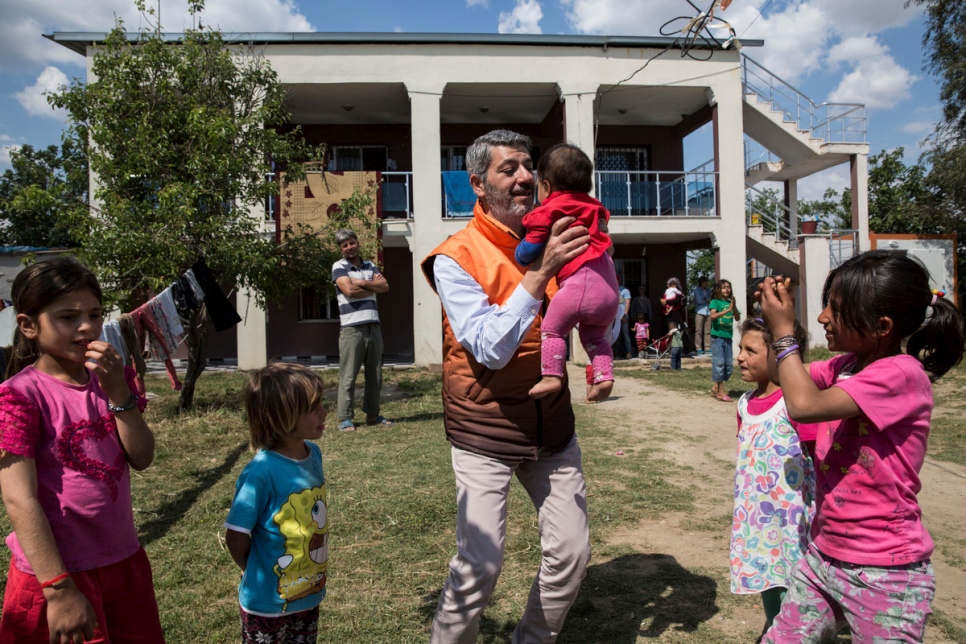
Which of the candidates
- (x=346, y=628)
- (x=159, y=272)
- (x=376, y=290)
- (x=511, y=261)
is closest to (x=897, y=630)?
(x=511, y=261)

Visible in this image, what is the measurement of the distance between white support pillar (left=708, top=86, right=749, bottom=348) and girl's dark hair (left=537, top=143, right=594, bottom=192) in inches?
551

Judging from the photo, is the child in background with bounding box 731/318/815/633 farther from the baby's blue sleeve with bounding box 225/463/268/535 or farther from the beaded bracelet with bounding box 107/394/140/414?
the beaded bracelet with bounding box 107/394/140/414

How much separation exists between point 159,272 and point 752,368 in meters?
7.23

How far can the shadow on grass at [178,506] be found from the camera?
14.4ft

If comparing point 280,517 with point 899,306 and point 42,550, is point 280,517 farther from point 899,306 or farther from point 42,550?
point 899,306

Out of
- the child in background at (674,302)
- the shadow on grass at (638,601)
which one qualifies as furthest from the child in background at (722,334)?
the shadow on grass at (638,601)

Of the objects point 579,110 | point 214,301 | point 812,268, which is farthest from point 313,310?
point 812,268

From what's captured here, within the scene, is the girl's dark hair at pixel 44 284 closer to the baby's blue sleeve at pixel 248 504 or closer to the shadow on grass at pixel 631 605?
the baby's blue sleeve at pixel 248 504

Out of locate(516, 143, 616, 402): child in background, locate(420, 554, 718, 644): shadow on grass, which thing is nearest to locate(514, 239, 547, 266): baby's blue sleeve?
locate(516, 143, 616, 402): child in background

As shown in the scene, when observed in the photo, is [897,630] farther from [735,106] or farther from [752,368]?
[735,106]

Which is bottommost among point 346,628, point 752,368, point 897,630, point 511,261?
point 346,628

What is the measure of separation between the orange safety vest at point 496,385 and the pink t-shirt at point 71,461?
108 centimetres

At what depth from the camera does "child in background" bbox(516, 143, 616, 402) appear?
7.90 feet

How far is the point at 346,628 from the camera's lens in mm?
3105
